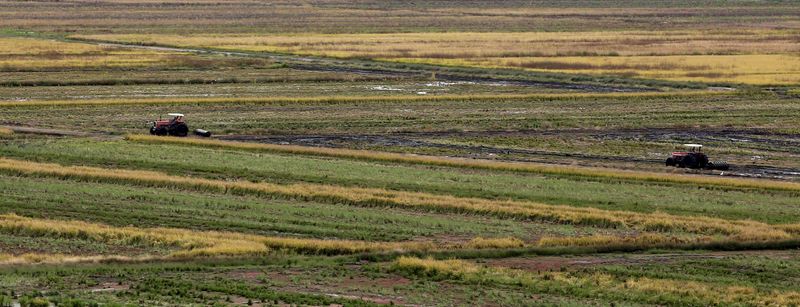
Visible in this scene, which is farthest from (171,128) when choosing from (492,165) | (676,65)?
(676,65)

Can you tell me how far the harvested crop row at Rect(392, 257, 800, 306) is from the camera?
140ft

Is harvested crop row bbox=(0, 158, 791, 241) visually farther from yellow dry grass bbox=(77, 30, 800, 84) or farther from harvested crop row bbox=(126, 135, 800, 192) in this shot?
yellow dry grass bbox=(77, 30, 800, 84)

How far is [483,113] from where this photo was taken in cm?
9012

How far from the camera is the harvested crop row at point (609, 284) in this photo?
1683 inches

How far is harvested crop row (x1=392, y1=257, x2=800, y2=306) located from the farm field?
0.11m

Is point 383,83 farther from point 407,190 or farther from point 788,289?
point 788,289

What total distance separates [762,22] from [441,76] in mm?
87541

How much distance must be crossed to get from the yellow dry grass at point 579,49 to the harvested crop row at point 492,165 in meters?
47.3

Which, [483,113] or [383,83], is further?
[383,83]

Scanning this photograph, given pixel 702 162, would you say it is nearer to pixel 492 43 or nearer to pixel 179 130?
pixel 179 130

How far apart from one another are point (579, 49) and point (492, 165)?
75.7m

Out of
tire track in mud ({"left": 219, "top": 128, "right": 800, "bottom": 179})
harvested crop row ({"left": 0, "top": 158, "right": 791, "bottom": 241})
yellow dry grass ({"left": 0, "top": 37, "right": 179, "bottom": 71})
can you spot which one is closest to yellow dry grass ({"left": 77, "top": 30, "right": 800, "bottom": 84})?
yellow dry grass ({"left": 0, "top": 37, "right": 179, "bottom": 71})

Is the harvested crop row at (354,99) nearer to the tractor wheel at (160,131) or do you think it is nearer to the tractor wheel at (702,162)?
the tractor wheel at (160,131)

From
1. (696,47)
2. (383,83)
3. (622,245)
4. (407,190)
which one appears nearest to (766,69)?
(696,47)
